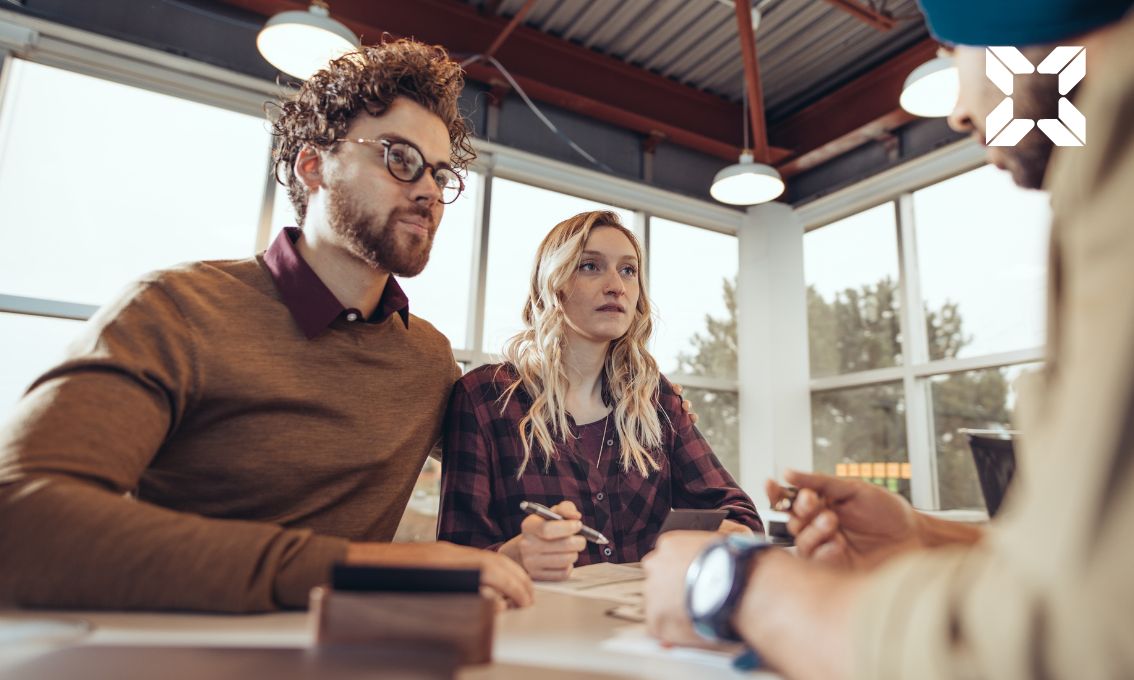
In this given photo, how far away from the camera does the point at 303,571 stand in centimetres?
80

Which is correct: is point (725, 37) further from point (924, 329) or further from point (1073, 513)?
point (1073, 513)

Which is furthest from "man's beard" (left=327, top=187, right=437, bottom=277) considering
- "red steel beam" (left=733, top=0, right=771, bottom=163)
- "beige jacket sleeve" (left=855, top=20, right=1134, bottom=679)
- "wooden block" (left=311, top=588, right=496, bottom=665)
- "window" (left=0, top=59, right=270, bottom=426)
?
"window" (left=0, top=59, right=270, bottom=426)

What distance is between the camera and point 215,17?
395 cm

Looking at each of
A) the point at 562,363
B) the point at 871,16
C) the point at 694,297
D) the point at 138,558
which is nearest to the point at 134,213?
the point at 562,363

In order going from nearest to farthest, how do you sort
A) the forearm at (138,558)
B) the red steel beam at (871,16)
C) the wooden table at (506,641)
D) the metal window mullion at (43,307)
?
the wooden table at (506,641) < the forearm at (138,558) < the metal window mullion at (43,307) < the red steel beam at (871,16)

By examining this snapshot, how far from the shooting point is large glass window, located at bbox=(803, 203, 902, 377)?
4988mm

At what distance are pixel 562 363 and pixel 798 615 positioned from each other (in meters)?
1.59

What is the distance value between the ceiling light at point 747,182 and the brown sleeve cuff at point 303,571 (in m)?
3.26

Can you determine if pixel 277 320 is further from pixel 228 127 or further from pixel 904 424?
pixel 904 424

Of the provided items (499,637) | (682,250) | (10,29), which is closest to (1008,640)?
(499,637)

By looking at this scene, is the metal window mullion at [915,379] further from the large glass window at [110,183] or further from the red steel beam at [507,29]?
the large glass window at [110,183]

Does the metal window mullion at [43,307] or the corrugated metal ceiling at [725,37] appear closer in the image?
the metal window mullion at [43,307]

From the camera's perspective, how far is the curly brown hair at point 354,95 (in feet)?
5.70

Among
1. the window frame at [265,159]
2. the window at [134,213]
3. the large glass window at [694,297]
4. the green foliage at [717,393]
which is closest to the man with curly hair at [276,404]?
the window frame at [265,159]
